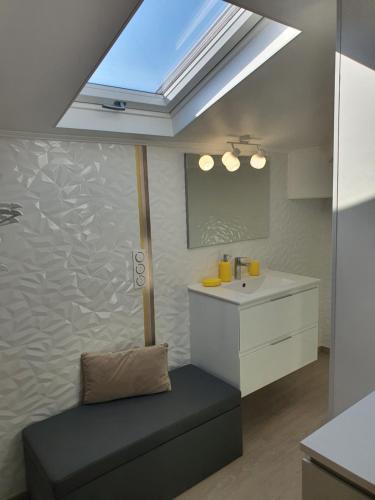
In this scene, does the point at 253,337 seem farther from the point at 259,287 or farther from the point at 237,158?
the point at 237,158

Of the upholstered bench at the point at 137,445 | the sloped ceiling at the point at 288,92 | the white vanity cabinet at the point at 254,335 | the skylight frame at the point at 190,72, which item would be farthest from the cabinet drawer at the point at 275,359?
the skylight frame at the point at 190,72

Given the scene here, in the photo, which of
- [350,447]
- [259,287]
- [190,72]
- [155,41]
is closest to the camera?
[350,447]

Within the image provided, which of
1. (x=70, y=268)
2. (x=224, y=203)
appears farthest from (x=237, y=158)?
(x=70, y=268)

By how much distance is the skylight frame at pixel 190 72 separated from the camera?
166 cm

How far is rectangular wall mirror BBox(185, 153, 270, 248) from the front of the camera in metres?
2.68

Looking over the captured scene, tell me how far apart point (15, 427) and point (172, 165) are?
1871mm

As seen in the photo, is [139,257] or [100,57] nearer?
[100,57]

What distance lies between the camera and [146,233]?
246cm

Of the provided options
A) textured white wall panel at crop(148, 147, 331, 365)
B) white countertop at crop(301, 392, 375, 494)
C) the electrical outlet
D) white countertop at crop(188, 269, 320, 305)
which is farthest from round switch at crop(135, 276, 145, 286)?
white countertop at crop(301, 392, 375, 494)

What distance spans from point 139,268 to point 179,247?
38 cm

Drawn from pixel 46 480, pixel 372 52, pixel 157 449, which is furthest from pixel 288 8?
pixel 46 480

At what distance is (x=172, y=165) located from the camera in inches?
100

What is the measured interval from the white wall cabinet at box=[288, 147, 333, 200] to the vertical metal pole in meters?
1.55

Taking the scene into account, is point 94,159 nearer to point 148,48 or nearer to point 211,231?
point 148,48
